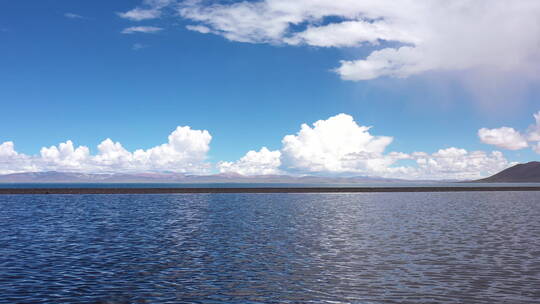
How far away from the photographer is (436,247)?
34656 mm

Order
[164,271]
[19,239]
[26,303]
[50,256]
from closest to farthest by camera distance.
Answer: [26,303], [164,271], [50,256], [19,239]

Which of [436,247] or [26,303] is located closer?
[26,303]

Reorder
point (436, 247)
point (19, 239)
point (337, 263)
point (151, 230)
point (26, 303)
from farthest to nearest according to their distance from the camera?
point (151, 230) < point (19, 239) < point (436, 247) < point (337, 263) < point (26, 303)

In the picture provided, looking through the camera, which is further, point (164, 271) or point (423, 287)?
point (164, 271)

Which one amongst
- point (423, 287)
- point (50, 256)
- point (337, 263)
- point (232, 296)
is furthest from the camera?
point (50, 256)

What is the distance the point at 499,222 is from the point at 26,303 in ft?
174

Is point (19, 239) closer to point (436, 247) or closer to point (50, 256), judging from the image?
point (50, 256)

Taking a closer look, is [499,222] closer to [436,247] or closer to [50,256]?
[436,247]

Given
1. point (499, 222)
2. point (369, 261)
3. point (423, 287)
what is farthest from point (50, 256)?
point (499, 222)

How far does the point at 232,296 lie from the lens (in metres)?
20.2

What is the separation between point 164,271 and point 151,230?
21.9m

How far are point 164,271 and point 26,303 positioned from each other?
26.7 ft

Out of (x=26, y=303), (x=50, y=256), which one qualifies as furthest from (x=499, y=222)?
(x=26, y=303)

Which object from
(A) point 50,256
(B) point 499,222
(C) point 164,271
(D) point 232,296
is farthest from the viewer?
(B) point 499,222
